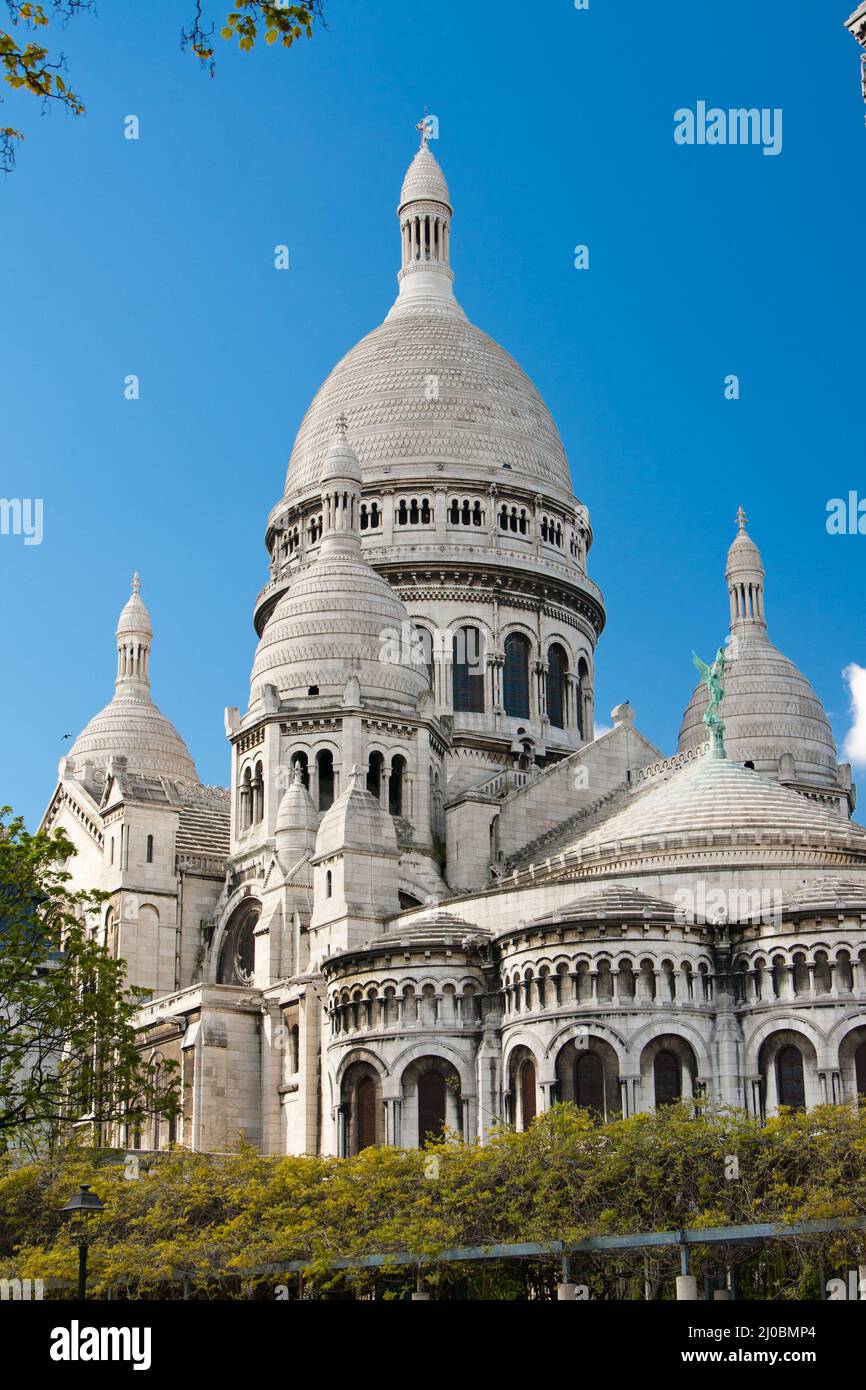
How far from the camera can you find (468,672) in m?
86.9

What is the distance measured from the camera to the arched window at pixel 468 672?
86438 mm

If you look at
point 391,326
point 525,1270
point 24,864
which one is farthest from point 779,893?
point 391,326

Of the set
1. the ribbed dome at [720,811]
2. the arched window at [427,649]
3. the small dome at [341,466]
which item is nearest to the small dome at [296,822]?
the ribbed dome at [720,811]

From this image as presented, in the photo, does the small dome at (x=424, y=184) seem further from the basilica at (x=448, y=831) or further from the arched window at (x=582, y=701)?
the arched window at (x=582, y=701)

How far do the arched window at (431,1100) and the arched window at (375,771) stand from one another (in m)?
17.8

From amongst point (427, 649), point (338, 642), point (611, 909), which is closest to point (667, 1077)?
point (611, 909)

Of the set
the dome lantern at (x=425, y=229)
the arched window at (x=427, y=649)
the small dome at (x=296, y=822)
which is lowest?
the small dome at (x=296, y=822)

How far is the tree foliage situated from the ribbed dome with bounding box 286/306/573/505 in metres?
50.4

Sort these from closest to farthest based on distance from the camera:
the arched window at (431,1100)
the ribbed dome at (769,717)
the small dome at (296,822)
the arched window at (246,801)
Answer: the arched window at (431,1100) → the small dome at (296,822) → the arched window at (246,801) → the ribbed dome at (769,717)

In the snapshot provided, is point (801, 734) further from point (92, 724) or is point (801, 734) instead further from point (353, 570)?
point (92, 724)

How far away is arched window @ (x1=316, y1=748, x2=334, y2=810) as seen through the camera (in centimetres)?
7331

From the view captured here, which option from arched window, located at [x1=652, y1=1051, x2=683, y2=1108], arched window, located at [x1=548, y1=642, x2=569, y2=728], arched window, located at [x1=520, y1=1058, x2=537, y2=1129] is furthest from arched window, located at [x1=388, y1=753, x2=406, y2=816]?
arched window, located at [x1=652, y1=1051, x2=683, y2=1108]

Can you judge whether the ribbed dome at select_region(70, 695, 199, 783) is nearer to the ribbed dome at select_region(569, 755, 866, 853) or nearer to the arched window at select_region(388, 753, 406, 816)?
the arched window at select_region(388, 753, 406, 816)
